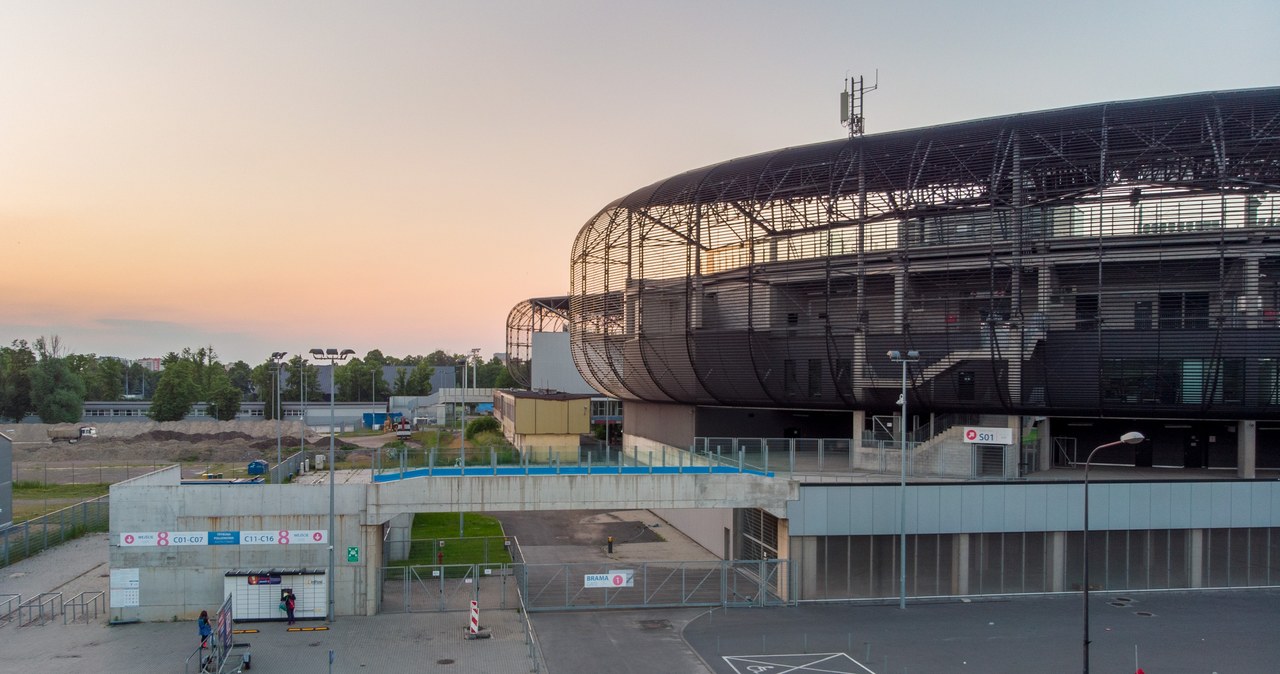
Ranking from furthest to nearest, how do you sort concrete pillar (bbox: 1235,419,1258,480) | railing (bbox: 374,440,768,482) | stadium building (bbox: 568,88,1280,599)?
concrete pillar (bbox: 1235,419,1258,480), stadium building (bbox: 568,88,1280,599), railing (bbox: 374,440,768,482)

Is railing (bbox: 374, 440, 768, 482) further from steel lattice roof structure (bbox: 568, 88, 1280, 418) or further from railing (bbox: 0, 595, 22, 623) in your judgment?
railing (bbox: 0, 595, 22, 623)

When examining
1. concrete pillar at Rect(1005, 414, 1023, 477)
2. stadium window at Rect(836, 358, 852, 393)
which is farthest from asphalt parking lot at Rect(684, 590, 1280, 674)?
stadium window at Rect(836, 358, 852, 393)

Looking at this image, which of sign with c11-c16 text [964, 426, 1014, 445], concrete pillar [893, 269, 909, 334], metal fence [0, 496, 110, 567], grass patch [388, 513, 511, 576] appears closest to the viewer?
sign with c11-c16 text [964, 426, 1014, 445]

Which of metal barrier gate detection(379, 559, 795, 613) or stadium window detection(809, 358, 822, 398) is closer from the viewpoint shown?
metal barrier gate detection(379, 559, 795, 613)

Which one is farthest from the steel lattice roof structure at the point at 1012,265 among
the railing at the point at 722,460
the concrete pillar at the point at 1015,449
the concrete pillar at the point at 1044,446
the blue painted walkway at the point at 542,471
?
the blue painted walkway at the point at 542,471

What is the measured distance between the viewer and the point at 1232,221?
1276 inches

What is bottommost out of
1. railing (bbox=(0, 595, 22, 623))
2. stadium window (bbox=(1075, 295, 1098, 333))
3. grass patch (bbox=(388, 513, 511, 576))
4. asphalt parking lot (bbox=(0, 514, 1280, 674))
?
grass patch (bbox=(388, 513, 511, 576))

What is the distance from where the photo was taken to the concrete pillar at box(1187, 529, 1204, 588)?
32875 millimetres

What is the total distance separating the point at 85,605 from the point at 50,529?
60.2 feet

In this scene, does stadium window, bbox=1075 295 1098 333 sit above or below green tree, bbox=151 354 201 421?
above

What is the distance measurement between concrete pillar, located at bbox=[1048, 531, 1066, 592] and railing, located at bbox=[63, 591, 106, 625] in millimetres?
32711

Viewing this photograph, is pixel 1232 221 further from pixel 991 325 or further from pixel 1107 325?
pixel 991 325

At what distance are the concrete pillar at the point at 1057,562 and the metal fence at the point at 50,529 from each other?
4168cm

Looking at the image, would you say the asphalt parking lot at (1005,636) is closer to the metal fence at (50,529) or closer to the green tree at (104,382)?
the metal fence at (50,529)
